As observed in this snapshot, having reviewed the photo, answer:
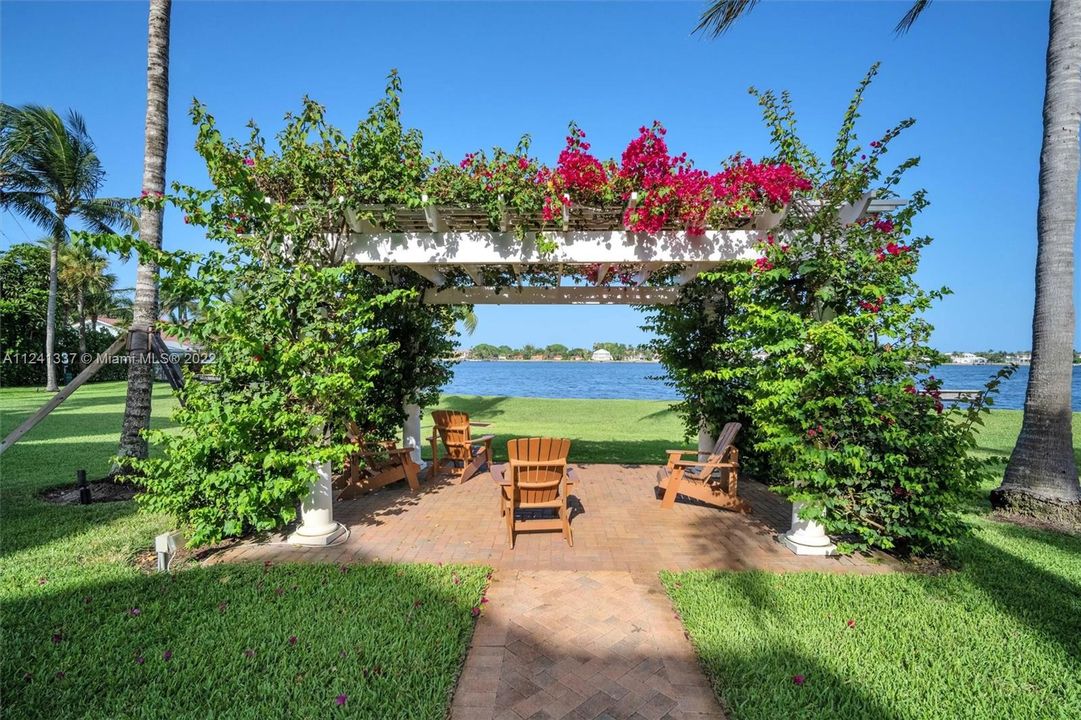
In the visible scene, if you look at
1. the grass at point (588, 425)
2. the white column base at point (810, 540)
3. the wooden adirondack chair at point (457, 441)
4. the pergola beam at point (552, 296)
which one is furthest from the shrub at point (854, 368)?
the grass at point (588, 425)

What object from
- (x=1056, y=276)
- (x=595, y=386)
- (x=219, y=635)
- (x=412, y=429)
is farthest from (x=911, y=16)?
(x=595, y=386)

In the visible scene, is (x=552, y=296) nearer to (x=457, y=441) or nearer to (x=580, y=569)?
(x=457, y=441)

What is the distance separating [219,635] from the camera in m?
2.68

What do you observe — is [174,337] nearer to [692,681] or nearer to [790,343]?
[692,681]

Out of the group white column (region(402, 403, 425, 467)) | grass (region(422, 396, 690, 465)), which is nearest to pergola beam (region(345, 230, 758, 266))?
white column (region(402, 403, 425, 467))

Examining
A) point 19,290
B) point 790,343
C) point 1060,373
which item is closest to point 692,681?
point 790,343

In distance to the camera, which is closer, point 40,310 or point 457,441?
point 457,441

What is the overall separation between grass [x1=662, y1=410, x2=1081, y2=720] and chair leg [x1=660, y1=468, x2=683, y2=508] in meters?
1.65

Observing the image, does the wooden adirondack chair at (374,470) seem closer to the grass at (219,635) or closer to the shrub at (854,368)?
the grass at (219,635)

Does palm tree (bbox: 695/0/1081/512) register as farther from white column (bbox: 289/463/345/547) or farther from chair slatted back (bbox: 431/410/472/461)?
white column (bbox: 289/463/345/547)

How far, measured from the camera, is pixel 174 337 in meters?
3.51

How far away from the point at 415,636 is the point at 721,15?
747 cm

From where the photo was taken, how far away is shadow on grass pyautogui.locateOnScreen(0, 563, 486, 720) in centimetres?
217

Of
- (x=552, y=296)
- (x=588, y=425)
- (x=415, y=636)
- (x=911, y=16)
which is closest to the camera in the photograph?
(x=415, y=636)
